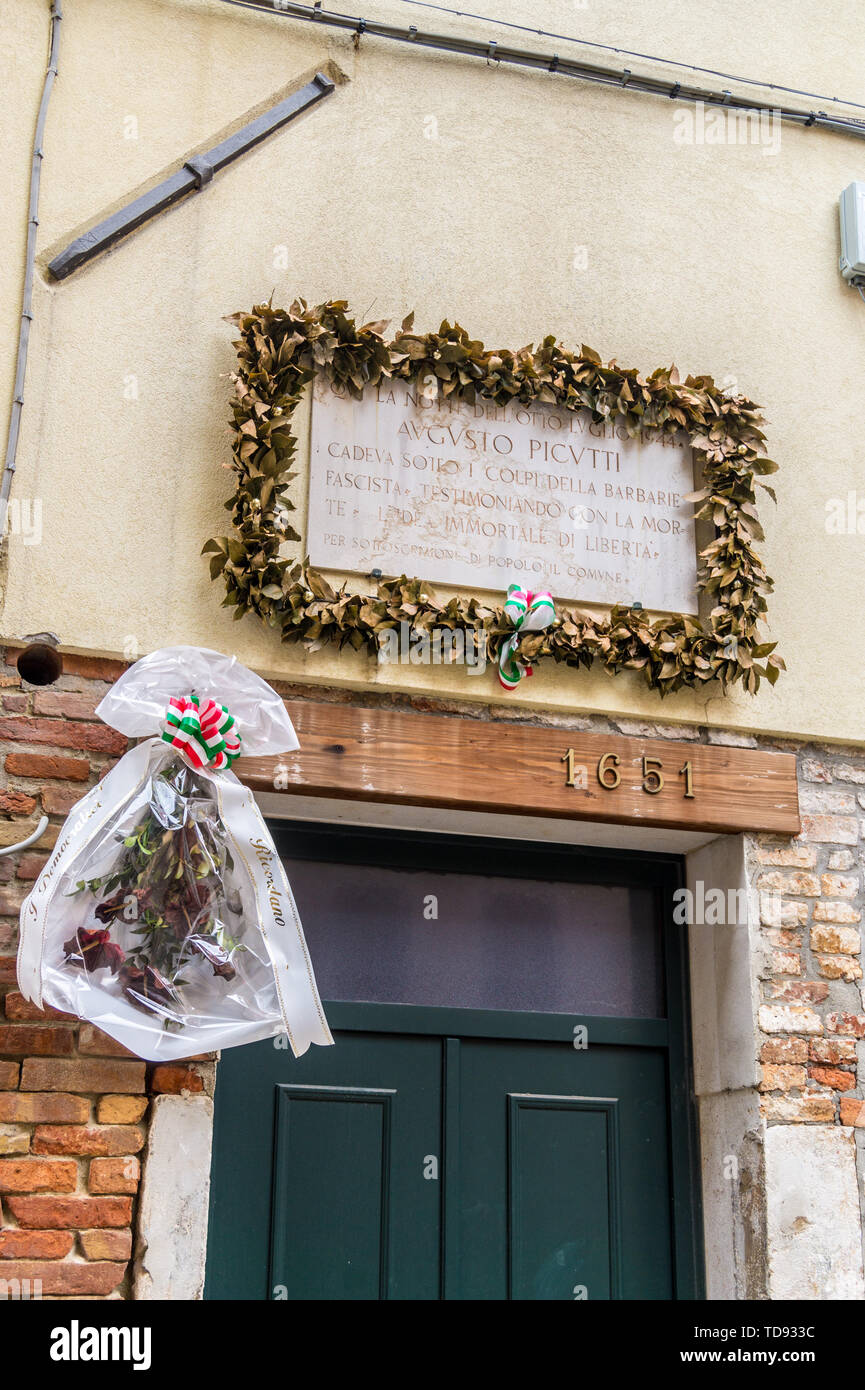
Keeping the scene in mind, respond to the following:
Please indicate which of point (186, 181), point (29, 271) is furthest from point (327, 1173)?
point (186, 181)

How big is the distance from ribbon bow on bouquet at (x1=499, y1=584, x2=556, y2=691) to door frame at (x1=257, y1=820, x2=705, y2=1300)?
0.55 m

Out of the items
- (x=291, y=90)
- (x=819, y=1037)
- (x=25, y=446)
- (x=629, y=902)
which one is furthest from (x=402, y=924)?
(x=291, y=90)

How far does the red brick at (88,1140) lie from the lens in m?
3.33

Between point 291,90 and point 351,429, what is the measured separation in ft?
3.57

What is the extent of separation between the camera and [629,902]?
14.3 feet

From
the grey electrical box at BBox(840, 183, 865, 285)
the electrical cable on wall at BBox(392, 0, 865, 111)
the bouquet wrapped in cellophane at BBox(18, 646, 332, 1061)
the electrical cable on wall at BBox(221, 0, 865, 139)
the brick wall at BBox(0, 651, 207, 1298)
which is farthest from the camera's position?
the grey electrical box at BBox(840, 183, 865, 285)

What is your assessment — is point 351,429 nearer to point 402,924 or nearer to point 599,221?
point 599,221

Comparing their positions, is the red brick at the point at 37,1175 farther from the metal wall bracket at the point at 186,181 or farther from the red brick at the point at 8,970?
the metal wall bracket at the point at 186,181

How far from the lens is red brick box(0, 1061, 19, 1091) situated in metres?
3.33

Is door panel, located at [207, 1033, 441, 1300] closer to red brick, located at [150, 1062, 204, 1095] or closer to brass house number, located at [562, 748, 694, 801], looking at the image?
red brick, located at [150, 1062, 204, 1095]

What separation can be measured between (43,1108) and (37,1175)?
0.15 meters

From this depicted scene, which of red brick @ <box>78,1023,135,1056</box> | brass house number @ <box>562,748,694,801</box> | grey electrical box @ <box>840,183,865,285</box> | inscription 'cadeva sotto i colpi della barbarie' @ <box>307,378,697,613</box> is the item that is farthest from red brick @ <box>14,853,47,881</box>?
grey electrical box @ <box>840,183,865,285</box>

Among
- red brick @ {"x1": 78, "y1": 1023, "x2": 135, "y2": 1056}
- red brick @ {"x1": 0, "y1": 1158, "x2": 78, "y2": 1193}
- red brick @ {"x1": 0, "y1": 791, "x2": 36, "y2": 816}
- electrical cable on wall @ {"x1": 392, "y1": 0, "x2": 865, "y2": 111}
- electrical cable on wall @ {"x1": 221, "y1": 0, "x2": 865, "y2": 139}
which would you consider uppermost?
electrical cable on wall @ {"x1": 392, "y1": 0, "x2": 865, "y2": 111}

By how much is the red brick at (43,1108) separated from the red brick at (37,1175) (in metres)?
0.09
